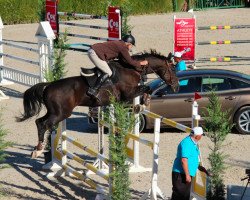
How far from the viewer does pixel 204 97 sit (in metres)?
18.9

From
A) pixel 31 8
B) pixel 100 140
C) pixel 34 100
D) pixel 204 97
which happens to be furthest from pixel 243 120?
pixel 31 8

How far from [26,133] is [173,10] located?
26868 mm

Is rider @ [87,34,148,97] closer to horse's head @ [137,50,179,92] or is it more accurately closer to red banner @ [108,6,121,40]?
horse's head @ [137,50,179,92]

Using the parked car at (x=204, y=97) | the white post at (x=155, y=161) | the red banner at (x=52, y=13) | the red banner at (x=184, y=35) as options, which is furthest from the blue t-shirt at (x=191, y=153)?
the red banner at (x=52, y=13)

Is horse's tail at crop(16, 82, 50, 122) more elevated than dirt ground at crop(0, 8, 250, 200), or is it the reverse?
horse's tail at crop(16, 82, 50, 122)

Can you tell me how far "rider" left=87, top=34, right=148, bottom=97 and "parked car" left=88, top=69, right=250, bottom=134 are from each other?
138 inches

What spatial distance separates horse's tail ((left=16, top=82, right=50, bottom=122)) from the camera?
1603 cm

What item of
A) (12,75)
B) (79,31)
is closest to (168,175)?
(12,75)

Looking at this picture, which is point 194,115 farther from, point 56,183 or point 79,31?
point 79,31

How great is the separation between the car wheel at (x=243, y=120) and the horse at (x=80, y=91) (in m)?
3.14

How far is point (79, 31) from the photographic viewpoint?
38531 mm

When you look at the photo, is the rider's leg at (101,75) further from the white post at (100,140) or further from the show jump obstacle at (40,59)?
the show jump obstacle at (40,59)

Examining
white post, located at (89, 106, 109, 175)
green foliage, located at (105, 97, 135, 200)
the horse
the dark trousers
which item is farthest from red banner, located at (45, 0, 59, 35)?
the dark trousers

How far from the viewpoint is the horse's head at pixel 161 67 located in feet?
52.5
